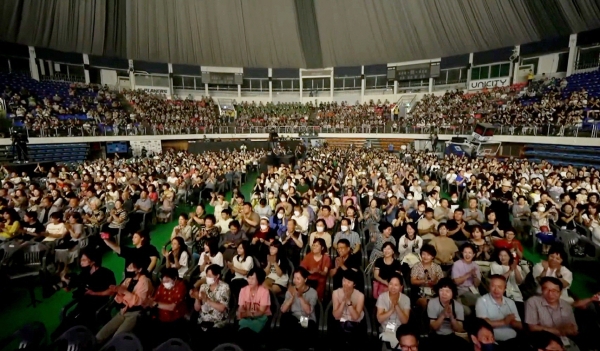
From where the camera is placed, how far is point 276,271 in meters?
4.68

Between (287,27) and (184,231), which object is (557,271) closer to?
(184,231)

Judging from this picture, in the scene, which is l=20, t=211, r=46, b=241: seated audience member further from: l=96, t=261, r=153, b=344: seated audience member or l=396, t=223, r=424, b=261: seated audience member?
l=396, t=223, r=424, b=261: seated audience member

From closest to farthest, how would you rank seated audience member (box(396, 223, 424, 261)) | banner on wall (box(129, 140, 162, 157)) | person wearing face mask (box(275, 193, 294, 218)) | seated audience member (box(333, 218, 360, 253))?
seated audience member (box(396, 223, 424, 261)), seated audience member (box(333, 218, 360, 253)), person wearing face mask (box(275, 193, 294, 218)), banner on wall (box(129, 140, 162, 157))

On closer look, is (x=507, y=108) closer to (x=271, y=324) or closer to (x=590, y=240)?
(x=590, y=240)

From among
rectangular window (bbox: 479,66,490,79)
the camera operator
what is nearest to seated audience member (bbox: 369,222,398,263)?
the camera operator

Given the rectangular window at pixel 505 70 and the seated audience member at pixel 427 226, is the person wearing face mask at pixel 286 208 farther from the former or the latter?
the rectangular window at pixel 505 70

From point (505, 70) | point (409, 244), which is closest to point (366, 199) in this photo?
point (409, 244)

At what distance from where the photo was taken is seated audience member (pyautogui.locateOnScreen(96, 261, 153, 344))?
3.62 meters

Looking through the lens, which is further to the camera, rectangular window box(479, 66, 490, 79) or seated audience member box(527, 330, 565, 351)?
rectangular window box(479, 66, 490, 79)

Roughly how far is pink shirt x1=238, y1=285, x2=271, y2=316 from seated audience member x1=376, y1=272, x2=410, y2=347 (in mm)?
1332

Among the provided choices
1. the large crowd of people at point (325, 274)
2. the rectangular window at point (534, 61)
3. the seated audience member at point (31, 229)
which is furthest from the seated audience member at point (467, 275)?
the rectangular window at point (534, 61)

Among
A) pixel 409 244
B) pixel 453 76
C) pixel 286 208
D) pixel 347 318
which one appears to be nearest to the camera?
pixel 347 318

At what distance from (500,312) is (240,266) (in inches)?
133

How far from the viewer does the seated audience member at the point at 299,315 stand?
3613mm
